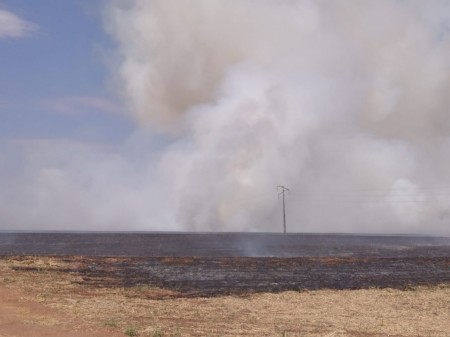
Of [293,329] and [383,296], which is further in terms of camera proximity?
[383,296]

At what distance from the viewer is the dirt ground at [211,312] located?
22.5m

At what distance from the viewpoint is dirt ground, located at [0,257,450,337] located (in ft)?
73.9

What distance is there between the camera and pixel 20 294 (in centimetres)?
3134

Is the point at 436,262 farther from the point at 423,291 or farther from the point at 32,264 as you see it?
the point at 32,264

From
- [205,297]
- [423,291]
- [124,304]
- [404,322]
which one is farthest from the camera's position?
[423,291]

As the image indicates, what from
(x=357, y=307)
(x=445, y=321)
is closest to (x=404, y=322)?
(x=445, y=321)

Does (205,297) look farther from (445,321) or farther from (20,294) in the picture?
(445,321)

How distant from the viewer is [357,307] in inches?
1206

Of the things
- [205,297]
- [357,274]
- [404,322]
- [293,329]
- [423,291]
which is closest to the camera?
[293,329]

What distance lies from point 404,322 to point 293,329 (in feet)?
19.6

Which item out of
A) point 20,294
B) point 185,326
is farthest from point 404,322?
point 20,294

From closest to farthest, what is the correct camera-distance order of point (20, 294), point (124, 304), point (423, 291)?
point (124, 304) < point (20, 294) < point (423, 291)

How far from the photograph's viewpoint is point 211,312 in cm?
2766

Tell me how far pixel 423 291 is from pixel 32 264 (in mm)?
32636
